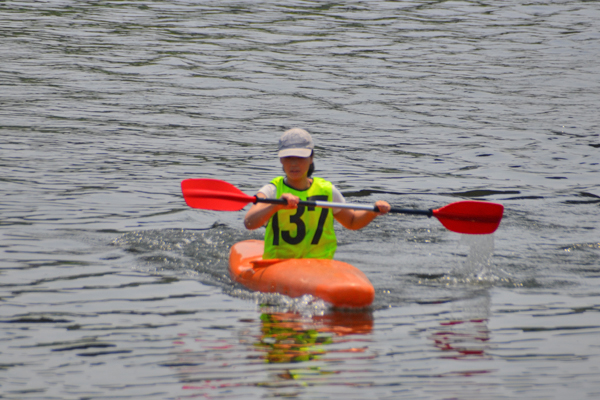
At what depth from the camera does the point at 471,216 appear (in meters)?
5.67

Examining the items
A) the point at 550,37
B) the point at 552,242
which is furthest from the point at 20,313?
the point at 550,37

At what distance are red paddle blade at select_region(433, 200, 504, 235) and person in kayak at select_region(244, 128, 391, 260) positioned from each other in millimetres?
650

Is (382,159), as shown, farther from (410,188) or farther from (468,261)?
(468,261)

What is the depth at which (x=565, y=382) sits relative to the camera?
148 inches

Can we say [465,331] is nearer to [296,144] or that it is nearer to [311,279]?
[311,279]

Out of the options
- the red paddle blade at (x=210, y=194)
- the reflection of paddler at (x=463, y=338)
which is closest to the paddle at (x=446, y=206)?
the red paddle blade at (x=210, y=194)

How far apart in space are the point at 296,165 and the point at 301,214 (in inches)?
14.0

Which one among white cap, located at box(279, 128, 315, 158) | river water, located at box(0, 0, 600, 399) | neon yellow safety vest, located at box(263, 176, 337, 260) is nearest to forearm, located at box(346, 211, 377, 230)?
neon yellow safety vest, located at box(263, 176, 337, 260)

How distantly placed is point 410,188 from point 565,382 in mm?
4869

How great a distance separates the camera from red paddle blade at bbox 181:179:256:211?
5695mm

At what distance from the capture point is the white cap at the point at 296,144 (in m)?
5.20

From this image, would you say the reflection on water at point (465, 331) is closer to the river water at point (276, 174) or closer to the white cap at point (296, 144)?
the river water at point (276, 174)

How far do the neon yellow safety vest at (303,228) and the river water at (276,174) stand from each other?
45 centimetres

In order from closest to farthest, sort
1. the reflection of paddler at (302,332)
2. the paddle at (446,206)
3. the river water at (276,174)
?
the river water at (276,174)
the reflection of paddler at (302,332)
the paddle at (446,206)
